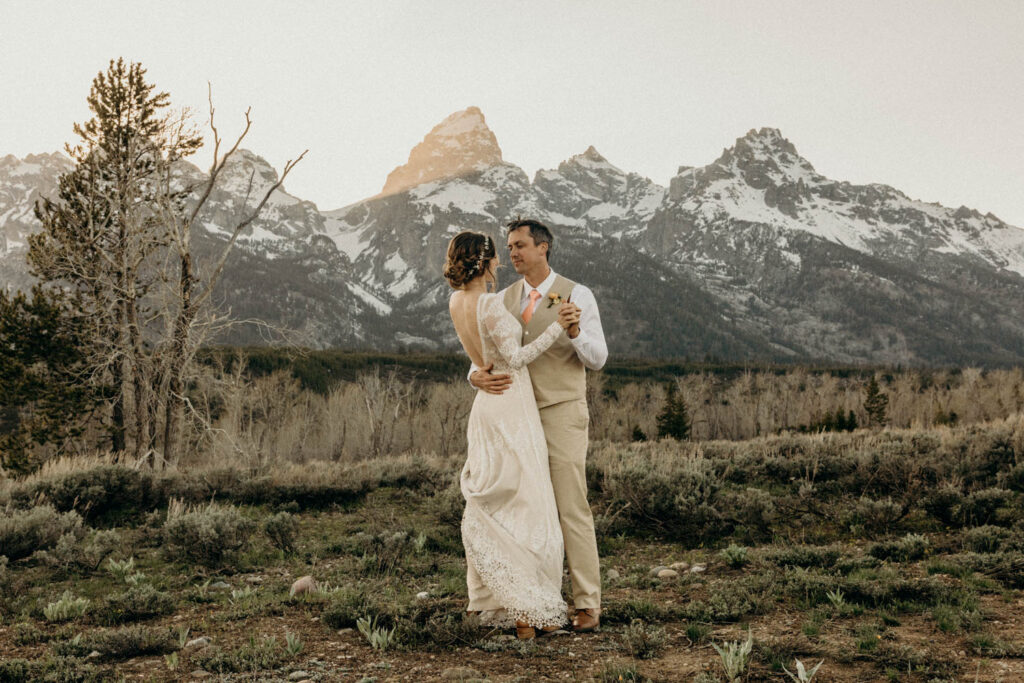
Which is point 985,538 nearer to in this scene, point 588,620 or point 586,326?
point 588,620

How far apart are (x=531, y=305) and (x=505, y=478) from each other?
1.10 m

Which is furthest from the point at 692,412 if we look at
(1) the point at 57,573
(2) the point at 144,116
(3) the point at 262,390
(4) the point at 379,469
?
(1) the point at 57,573

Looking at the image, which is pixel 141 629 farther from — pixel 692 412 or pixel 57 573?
pixel 692 412

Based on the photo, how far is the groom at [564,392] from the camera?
4.15m

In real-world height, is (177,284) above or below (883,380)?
above

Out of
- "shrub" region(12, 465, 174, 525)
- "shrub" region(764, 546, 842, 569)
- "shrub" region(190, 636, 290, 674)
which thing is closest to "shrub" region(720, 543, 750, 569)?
"shrub" region(764, 546, 842, 569)

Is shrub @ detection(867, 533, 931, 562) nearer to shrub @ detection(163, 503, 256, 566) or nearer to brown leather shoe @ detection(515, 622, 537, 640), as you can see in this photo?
brown leather shoe @ detection(515, 622, 537, 640)

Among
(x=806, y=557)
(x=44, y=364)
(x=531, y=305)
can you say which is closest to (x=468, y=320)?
(x=531, y=305)

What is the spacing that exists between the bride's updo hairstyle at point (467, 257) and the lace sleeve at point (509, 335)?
0.19m

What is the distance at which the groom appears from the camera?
163 inches

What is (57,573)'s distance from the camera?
5.91m

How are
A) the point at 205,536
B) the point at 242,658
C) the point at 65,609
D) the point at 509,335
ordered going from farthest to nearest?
the point at 205,536 < the point at 65,609 < the point at 509,335 < the point at 242,658

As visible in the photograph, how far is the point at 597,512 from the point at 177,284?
10.0 m

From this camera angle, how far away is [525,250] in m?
4.25
